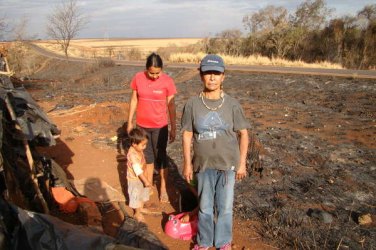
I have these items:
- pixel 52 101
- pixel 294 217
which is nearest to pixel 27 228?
pixel 294 217

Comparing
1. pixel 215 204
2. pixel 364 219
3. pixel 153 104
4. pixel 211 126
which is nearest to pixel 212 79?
pixel 211 126

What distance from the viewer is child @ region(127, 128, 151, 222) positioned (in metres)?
3.86

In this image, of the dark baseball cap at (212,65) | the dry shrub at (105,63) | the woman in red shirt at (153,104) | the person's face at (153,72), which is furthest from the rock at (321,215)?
the dry shrub at (105,63)

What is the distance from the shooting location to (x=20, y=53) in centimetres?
2928

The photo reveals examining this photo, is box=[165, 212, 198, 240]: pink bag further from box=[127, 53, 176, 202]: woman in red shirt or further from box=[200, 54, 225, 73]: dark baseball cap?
box=[200, 54, 225, 73]: dark baseball cap

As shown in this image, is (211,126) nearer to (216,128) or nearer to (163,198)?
(216,128)

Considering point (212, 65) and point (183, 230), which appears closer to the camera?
point (212, 65)

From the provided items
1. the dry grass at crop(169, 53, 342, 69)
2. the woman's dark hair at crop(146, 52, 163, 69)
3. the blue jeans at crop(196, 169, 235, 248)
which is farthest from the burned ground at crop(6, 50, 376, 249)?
the dry grass at crop(169, 53, 342, 69)

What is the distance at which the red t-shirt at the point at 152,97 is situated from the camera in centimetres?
416

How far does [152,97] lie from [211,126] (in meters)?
1.32

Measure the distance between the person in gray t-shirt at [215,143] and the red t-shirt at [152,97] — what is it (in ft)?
3.45

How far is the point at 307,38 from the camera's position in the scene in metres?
28.5

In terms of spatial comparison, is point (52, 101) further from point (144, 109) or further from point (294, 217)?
point (294, 217)

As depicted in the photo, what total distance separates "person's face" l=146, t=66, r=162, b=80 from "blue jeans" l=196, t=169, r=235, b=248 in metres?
1.35
